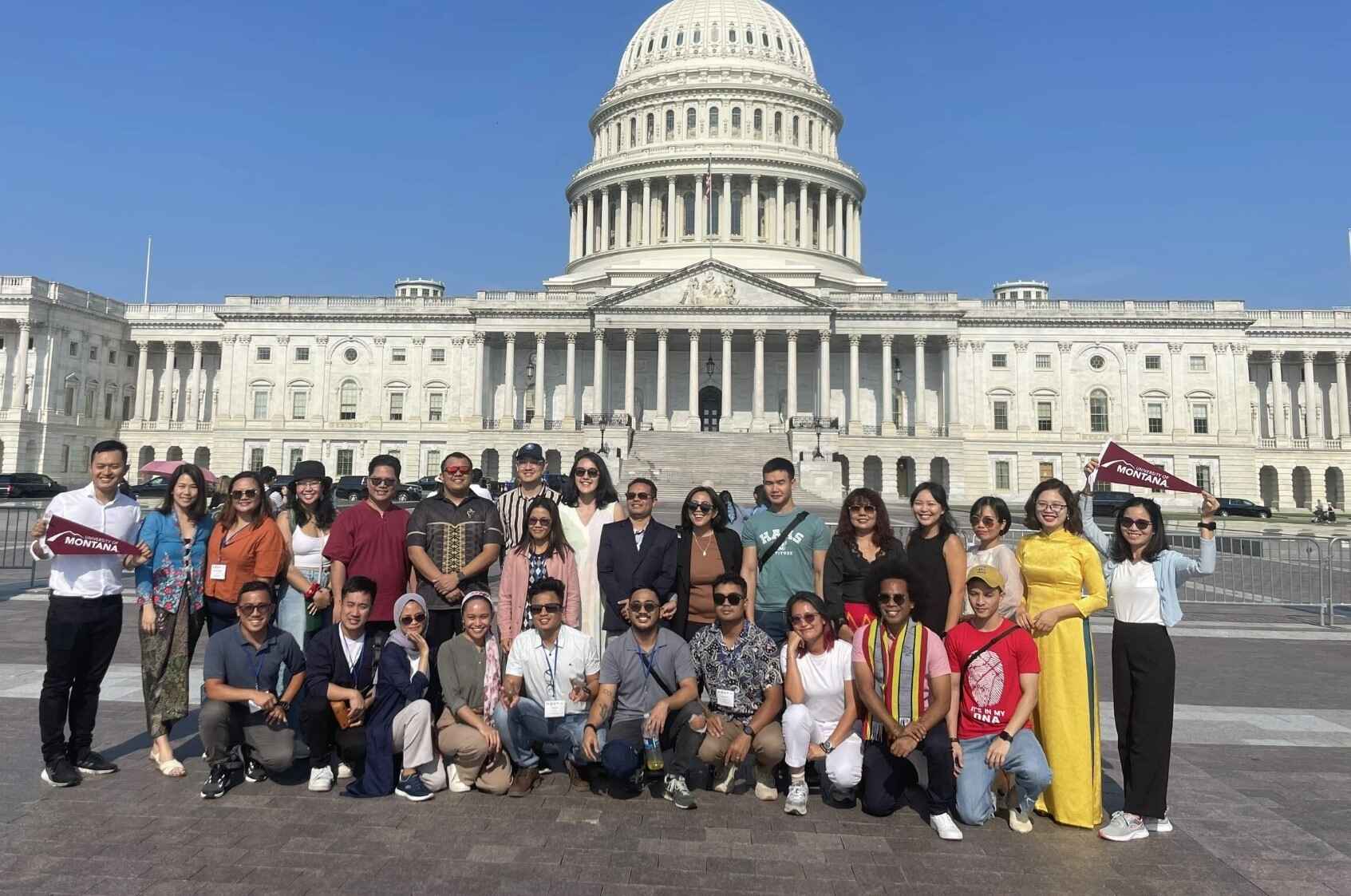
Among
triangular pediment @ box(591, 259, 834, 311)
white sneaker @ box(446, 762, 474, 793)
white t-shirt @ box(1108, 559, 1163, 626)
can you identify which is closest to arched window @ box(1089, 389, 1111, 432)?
triangular pediment @ box(591, 259, 834, 311)

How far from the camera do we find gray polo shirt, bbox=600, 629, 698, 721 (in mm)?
7016

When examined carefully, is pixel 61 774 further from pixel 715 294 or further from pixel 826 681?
pixel 715 294

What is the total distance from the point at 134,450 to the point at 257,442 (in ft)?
41.2

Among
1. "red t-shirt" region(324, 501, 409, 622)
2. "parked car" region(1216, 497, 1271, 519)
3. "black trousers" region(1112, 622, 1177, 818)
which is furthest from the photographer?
"parked car" region(1216, 497, 1271, 519)

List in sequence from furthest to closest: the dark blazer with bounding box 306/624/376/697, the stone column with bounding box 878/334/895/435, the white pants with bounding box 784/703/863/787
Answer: the stone column with bounding box 878/334/895/435
the dark blazer with bounding box 306/624/376/697
the white pants with bounding box 784/703/863/787

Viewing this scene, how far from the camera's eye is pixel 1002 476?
208ft

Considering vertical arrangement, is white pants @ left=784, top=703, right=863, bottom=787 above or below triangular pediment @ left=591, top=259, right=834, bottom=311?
below

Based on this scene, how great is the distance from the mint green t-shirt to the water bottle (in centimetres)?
170

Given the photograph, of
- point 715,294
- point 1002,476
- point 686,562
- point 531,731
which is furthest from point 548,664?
point 1002,476

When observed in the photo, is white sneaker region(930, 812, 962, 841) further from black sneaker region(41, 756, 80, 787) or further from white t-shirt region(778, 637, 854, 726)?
black sneaker region(41, 756, 80, 787)

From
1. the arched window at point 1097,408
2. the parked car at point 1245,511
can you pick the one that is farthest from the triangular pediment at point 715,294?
the parked car at point 1245,511

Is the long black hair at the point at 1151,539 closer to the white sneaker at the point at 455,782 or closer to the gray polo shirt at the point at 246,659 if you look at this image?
the white sneaker at the point at 455,782

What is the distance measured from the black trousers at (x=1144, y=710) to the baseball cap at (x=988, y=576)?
96 cm

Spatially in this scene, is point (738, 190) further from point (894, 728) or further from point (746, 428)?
point (894, 728)
